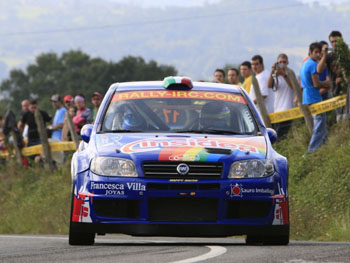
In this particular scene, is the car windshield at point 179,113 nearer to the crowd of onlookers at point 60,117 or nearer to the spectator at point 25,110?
the crowd of onlookers at point 60,117

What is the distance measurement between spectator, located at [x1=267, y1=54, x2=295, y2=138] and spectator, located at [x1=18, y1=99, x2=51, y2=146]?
599 cm

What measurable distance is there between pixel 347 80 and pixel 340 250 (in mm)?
7479

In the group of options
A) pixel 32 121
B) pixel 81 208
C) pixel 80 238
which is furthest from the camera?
pixel 32 121

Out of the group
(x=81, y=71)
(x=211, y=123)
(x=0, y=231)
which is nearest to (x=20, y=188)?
(x=0, y=231)

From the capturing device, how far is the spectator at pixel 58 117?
21.1 metres

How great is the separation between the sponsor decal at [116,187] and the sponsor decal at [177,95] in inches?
67.0

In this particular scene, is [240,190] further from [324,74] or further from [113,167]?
[324,74]

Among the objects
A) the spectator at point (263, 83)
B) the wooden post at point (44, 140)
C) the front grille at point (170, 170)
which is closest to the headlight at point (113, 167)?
the front grille at point (170, 170)

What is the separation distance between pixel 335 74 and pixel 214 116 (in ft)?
21.0

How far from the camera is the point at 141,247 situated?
9.51m

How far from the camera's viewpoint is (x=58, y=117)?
21.3 meters

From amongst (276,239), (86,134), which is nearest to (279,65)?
(86,134)

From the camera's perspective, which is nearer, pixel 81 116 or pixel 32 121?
pixel 81 116

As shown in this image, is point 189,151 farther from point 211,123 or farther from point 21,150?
point 21,150
